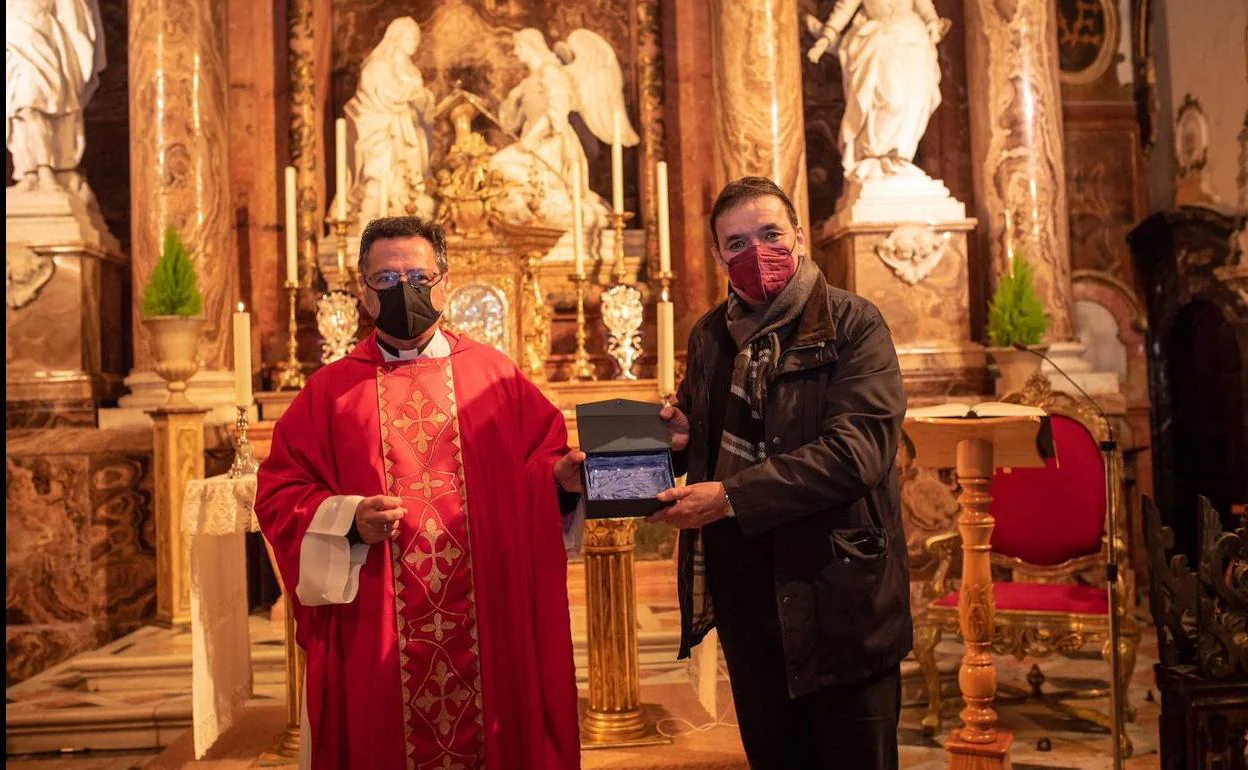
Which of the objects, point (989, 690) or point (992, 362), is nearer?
point (989, 690)

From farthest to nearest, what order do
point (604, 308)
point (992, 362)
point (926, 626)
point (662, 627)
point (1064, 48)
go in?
point (1064, 48) < point (992, 362) < point (604, 308) < point (662, 627) < point (926, 626)

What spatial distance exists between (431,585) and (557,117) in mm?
5605

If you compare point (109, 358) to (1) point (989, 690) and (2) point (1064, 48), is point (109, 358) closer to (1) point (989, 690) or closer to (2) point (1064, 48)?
(1) point (989, 690)

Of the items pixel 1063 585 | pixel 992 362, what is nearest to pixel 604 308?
pixel 992 362

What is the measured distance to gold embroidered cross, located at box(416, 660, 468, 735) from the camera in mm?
2891

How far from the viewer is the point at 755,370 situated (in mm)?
2527

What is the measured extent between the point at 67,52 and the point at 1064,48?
6.71 meters

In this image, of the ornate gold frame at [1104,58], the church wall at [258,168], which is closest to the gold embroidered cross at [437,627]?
the church wall at [258,168]

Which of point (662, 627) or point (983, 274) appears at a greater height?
point (983, 274)

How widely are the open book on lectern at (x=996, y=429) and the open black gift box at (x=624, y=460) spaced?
1312mm

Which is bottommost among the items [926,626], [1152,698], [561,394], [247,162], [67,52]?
[1152,698]

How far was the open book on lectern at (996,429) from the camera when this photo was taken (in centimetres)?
366

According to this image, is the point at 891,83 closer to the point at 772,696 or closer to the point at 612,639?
the point at 612,639

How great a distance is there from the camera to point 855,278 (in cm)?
721
